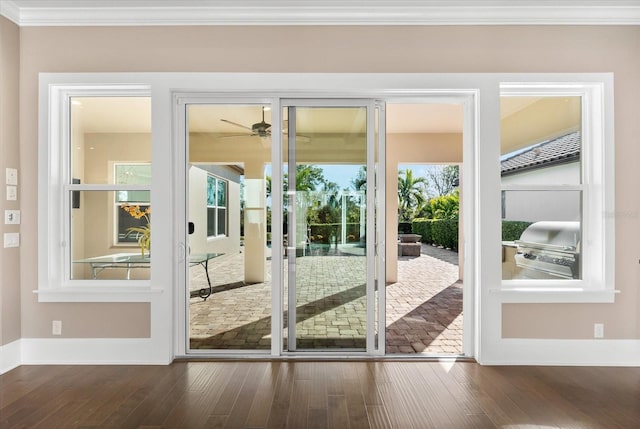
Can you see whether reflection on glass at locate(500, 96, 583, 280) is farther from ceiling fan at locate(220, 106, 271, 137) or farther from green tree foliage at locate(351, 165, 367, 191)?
ceiling fan at locate(220, 106, 271, 137)

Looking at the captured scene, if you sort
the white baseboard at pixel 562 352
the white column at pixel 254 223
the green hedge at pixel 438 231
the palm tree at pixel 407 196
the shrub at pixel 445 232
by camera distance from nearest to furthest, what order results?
the white baseboard at pixel 562 352, the white column at pixel 254 223, the shrub at pixel 445 232, the green hedge at pixel 438 231, the palm tree at pixel 407 196

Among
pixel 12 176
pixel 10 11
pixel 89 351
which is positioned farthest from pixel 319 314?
pixel 10 11

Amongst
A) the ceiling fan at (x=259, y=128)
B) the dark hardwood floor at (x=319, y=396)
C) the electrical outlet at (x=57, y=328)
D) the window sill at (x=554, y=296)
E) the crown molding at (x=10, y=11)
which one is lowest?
the dark hardwood floor at (x=319, y=396)

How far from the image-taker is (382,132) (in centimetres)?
342

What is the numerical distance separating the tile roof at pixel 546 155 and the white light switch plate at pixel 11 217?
439 centimetres

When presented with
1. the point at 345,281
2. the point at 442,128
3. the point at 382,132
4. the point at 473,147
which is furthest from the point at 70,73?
the point at 442,128

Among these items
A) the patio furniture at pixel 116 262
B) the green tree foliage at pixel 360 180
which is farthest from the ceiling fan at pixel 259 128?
the patio furniture at pixel 116 262

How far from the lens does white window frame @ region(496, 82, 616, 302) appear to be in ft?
10.7

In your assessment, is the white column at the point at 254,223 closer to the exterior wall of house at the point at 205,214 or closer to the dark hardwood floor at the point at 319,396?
the exterior wall of house at the point at 205,214

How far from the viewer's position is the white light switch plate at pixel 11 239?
3.16m

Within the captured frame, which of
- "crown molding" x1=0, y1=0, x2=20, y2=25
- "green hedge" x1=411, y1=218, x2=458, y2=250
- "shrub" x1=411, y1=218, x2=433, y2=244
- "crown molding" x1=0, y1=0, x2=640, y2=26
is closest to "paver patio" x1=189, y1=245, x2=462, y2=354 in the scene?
"crown molding" x1=0, y1=0, x2=640, y2=26

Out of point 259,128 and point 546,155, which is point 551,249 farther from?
point 259,128

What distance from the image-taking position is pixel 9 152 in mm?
3189

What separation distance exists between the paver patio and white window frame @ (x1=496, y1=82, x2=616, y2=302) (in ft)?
3.29
